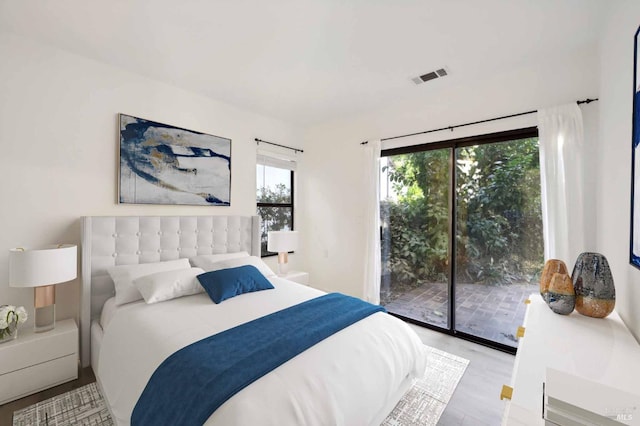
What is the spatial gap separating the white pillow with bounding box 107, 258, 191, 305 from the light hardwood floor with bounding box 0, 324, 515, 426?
2.28 feet

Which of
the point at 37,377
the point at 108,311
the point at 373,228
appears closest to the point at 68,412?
the point at 37,377

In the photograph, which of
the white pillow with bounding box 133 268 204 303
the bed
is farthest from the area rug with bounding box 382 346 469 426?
the white pillow with bounding box 133 268 204 303

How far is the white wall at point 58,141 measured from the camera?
2082mm

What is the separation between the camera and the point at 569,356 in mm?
1053

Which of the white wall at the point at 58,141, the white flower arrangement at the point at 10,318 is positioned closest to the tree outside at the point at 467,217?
the white wall at the point at 58,141

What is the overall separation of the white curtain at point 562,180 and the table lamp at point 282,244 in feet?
8.68

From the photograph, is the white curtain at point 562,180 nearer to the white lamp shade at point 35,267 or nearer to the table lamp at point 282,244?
the table lamp at point 282,244

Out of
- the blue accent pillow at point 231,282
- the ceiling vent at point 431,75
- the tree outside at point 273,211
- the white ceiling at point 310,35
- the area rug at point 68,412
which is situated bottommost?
the area rug at point 68,412

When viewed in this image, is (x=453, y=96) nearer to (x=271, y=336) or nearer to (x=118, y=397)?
(x=271, y=336)

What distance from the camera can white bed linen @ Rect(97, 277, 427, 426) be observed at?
3.88ft

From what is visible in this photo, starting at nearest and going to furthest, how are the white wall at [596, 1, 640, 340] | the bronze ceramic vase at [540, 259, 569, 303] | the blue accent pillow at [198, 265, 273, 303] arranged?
1. the white wall at [596, 1, 640, 340]
2. the bronze ceramic vase at [540, 259, 569, 303]
3. the blue accent pillow at [198, 265, 273, 303]

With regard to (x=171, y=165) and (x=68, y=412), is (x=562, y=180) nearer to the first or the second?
(x=171, y=165)

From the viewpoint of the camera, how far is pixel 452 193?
302 centimetres

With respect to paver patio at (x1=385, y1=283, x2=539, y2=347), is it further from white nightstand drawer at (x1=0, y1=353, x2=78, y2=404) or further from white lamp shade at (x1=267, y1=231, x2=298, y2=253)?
white nightstand drawer at (x1=0, y1=353, x2=78, y2=404)
